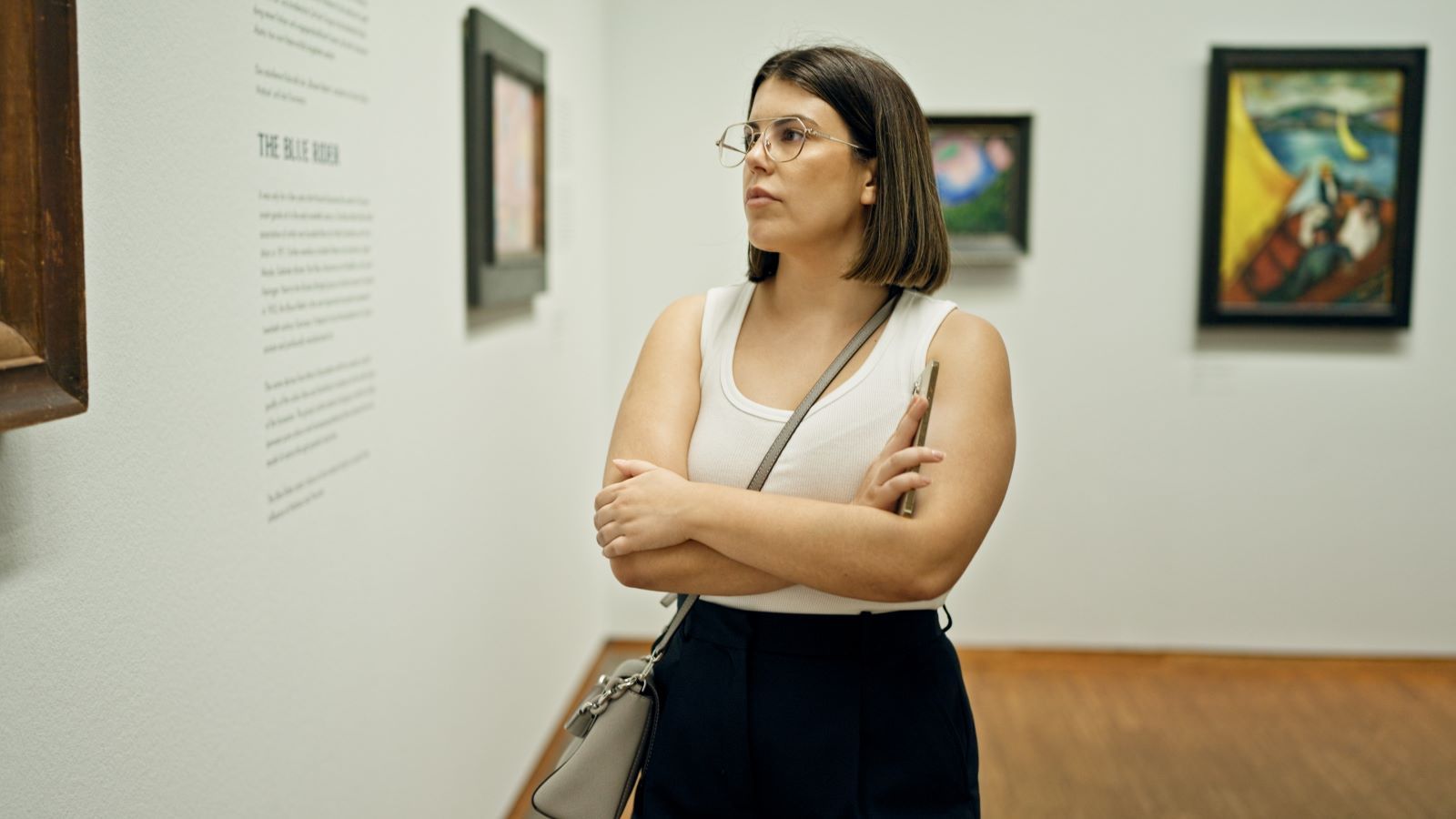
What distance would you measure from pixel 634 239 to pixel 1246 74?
2647 millimetres

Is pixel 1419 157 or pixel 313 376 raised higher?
pixel 1419 157

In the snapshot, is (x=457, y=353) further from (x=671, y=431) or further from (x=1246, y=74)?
(x=1246, y=74)

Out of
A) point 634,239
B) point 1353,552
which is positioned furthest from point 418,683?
point 1353,552

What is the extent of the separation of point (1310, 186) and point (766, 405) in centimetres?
433

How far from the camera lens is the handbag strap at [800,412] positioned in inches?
72.3

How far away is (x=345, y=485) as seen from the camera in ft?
Answer: 8.57

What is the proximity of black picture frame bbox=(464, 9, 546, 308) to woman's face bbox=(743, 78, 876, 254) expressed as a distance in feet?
5.74

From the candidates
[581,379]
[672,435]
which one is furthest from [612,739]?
[581,379]

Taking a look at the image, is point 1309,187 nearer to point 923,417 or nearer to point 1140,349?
point 1140,349

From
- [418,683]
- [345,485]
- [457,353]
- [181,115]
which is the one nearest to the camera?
[181,115]

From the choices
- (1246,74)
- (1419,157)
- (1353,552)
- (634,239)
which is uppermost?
(1246,74)

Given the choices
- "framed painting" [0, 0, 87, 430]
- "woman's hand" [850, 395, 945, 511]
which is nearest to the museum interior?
"framed painting" [0, 0, 87, 430]

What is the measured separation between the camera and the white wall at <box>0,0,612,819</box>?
5.35 ft

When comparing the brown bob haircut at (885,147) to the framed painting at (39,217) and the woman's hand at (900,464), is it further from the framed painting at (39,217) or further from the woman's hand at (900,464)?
the framed painting at (39,217)
